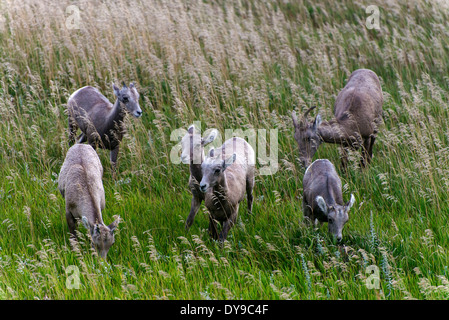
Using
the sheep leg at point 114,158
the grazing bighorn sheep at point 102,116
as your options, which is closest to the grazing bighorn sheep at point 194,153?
the grazing bighorn sheep at point 102,116

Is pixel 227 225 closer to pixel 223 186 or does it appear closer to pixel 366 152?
pixel 223 186

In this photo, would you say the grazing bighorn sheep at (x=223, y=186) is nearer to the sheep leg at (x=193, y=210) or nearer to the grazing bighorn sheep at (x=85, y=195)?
the sheep leg at (x=193, y=210)

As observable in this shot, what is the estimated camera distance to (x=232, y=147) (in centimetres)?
749

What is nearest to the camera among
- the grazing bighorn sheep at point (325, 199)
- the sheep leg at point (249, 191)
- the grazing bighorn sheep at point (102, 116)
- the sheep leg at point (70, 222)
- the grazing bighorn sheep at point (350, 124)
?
the grazing bighorn sheep at point (325, 199)

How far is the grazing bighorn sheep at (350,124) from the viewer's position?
320 inches

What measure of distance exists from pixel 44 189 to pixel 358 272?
174 inches

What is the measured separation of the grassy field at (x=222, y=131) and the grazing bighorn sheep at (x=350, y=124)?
315 millimetres

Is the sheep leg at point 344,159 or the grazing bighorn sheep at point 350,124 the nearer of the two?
the grazing bighorn sheep at point 350,124

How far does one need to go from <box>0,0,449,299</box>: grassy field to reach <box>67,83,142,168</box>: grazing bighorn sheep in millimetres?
213

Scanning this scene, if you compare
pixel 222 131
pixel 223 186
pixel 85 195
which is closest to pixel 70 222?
pixel 85 195

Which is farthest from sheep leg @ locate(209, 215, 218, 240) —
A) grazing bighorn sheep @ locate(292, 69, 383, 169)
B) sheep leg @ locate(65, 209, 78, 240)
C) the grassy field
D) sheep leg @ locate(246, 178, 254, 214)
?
grazing bighorn sheep @ locate(292, 69, 383, 169)

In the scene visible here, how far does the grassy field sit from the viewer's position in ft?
18.4

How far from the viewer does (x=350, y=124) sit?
8703 mm
